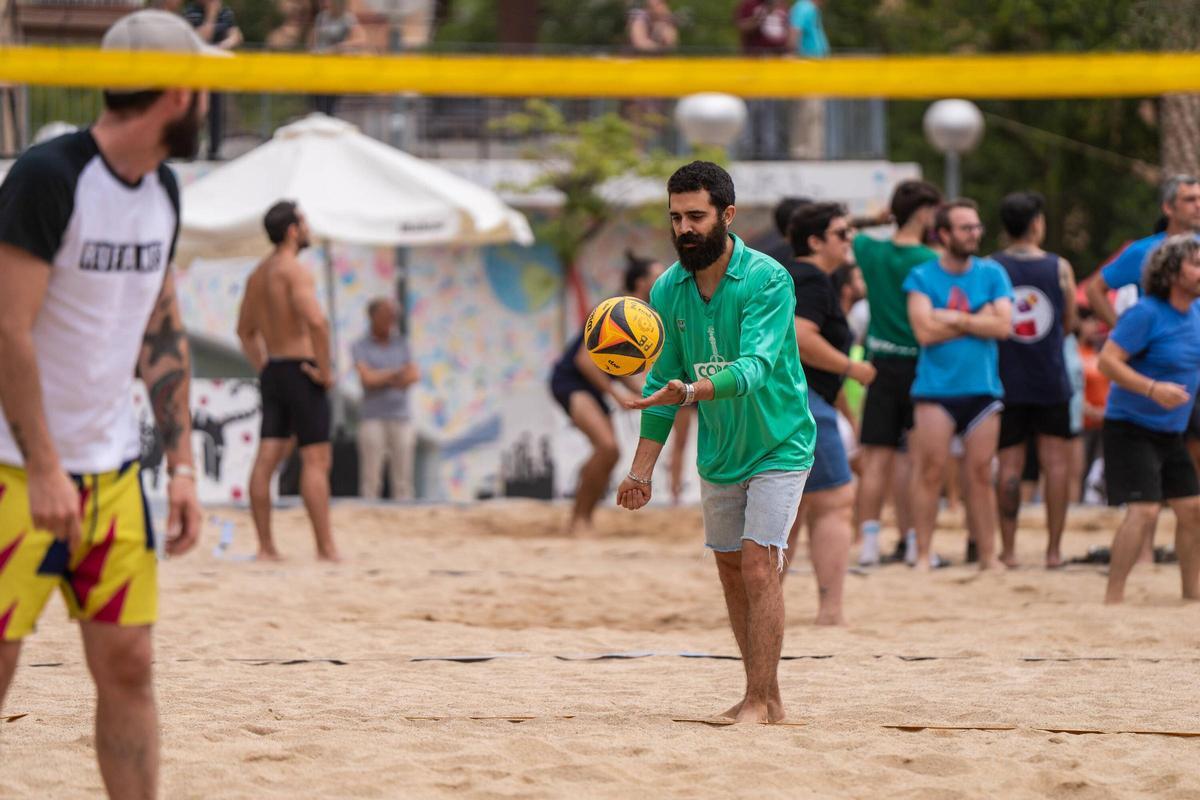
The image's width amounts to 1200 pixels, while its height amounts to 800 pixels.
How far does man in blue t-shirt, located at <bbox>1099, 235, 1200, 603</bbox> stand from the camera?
22.9 feet

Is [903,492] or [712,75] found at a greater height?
[712,75]

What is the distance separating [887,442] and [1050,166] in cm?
1704

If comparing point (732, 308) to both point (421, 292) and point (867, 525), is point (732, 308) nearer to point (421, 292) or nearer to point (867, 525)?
point (867, 525)

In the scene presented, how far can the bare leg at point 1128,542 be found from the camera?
714 centimetres

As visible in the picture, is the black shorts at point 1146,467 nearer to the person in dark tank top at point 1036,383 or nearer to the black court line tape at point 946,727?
the person in dark tank top at point 1036,383

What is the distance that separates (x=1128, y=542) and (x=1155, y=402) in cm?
61

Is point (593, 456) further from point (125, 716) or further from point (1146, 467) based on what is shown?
point (125, 716)

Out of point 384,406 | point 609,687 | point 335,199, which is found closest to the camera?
point 609,687

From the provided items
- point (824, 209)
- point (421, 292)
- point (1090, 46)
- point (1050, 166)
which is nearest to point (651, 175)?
point (421, 292)

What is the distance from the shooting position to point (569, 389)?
1088 cm

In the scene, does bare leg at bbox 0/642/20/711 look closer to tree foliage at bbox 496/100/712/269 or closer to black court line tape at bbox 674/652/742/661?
black court line tape at bbox 674/652/742/661

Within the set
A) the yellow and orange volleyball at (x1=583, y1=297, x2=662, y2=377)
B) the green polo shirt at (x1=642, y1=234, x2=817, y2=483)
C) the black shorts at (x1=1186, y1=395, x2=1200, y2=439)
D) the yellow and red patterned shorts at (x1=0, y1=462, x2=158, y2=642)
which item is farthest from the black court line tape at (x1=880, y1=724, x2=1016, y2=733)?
the black shorts at (x1=1186, y1=395, x2=1200, y2=439)

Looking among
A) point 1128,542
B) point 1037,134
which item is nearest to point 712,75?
point 1128,542

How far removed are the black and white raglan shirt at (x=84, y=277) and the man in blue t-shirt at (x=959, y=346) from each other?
5.57 meters
